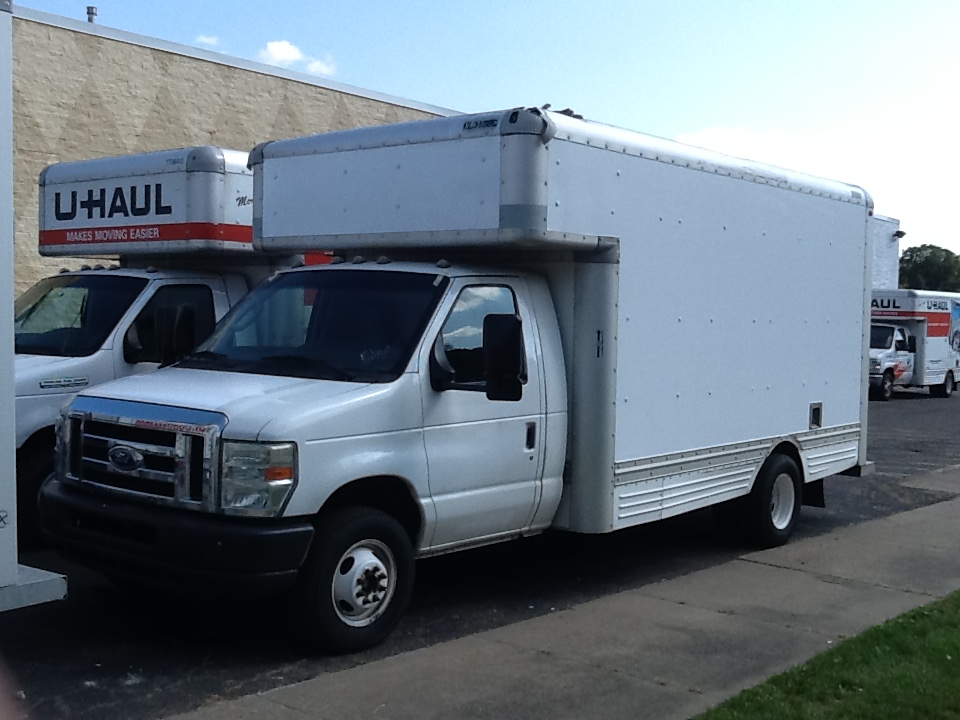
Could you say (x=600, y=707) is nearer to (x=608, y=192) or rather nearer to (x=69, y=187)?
(x=608, y=192)

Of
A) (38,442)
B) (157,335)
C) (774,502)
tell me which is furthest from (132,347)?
(774,502)

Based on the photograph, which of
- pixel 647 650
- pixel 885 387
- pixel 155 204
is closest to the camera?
pixel 647 650

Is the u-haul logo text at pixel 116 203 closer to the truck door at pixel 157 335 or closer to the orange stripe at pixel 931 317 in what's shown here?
the truck door at pixel 157 335

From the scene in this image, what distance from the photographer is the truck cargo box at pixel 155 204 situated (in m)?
9.31

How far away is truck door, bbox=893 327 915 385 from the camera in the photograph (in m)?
29.9

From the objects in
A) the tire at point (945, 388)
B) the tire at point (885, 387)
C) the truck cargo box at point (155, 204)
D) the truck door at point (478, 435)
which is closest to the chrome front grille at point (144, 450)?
the truck door at point (478, 435)

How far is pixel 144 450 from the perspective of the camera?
6.07m

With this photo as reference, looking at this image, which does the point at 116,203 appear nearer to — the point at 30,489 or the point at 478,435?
the point at 30,489

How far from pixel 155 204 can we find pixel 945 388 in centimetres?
2782

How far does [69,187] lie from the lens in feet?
34.0

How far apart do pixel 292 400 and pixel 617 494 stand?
2501mm

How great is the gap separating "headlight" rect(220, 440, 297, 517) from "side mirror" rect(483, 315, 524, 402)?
4.42 feet

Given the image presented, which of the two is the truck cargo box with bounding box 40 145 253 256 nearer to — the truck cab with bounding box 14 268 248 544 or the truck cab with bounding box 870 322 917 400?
the truck cab with bounding box 14 268 248 544

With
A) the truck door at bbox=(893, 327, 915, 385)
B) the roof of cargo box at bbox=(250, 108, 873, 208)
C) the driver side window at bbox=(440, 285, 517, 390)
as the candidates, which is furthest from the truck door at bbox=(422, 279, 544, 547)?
the truck door at bbox=(893, 327, 915, 385)
